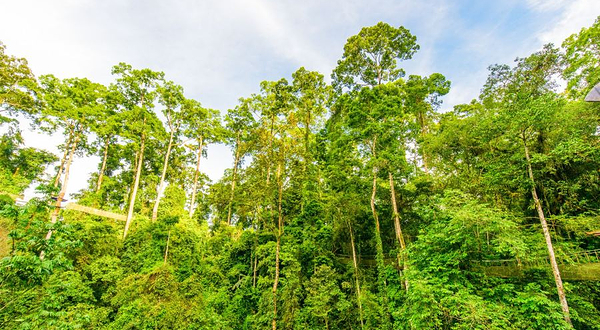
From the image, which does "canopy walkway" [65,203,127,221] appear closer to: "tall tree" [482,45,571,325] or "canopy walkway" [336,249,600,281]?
"canopy walkway" [336,249,600,281]

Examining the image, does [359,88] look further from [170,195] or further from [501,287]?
[170,195]

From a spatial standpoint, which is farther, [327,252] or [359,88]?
[359,88]

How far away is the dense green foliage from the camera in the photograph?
7156mm

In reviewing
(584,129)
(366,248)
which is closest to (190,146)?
(366,248)

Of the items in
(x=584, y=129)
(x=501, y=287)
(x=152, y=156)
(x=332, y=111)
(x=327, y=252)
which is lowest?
(x=501, y=287)

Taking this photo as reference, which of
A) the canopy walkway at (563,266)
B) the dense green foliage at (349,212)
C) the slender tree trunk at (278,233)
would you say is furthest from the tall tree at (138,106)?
the canopy walkway at (563,266)

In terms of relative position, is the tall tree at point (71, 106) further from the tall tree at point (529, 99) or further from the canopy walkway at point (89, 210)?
the tall tree at point (529, 99)

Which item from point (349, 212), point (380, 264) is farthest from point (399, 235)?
point (349, 212)

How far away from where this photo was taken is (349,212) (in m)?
11.6

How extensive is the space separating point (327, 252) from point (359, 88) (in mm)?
8627

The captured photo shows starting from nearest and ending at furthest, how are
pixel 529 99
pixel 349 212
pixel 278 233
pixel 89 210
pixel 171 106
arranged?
pixel 529 99 < pixel 278 233 < pixel 349 212 < pixel 89 210 < pixel 171 106

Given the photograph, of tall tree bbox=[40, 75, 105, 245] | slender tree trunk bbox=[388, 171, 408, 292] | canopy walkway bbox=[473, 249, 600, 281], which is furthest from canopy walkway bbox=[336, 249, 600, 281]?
tall tree bbox=[40, 75, 105, 245]

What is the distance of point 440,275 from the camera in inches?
306

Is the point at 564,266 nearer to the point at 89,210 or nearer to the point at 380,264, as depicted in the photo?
the point at 380,264
